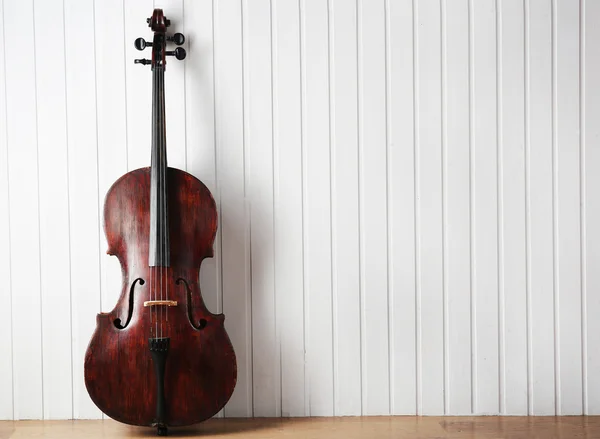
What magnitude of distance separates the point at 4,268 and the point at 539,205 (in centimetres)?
204

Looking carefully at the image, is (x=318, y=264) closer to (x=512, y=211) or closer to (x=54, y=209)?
(x=512, y=211)

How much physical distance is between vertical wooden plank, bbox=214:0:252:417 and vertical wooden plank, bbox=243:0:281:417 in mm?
26

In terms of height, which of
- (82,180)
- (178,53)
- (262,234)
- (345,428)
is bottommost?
(345,428)

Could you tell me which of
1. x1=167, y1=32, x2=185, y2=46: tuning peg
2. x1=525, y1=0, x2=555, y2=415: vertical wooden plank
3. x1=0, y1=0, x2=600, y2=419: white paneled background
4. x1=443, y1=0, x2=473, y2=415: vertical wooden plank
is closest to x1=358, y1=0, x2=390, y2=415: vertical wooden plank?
x1=0, y1=0, x2=600, y2=419: white paneled background

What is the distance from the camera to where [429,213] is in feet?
7.54

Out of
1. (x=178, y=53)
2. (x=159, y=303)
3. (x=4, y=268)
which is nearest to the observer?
(x=159, y=303)

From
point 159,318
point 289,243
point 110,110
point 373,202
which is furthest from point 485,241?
point 110,110

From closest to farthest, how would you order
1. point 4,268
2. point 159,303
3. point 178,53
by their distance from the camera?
1. point 159,303
2. point 178,53
3. point 4,268

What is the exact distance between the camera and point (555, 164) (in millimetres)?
2307

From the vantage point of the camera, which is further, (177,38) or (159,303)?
(177,38)

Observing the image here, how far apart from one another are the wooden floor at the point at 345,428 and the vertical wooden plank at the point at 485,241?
15cm

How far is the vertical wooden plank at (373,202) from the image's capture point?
2283 millimetres

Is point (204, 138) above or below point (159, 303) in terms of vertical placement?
above

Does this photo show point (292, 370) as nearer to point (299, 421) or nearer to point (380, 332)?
point (299, 421)
